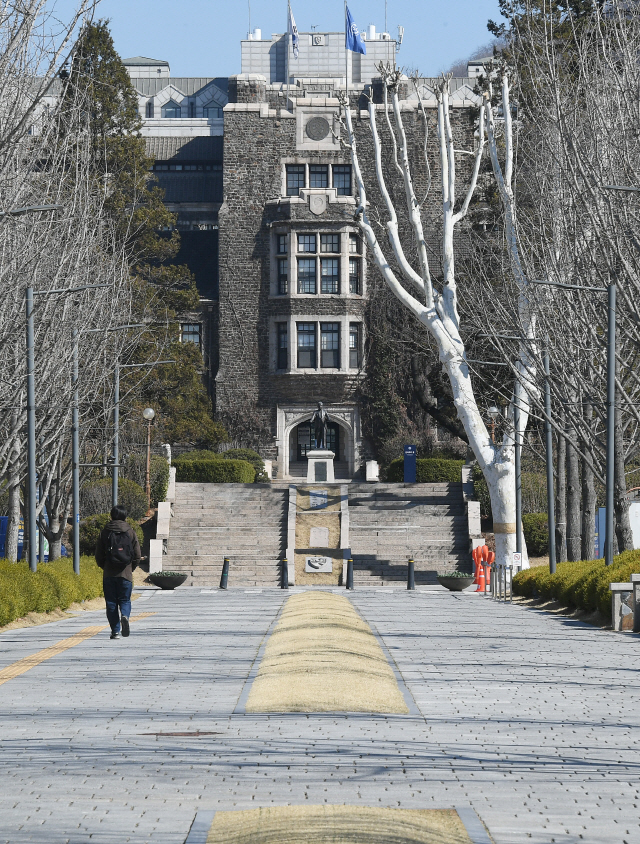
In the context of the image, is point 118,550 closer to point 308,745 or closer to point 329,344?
point 308,745

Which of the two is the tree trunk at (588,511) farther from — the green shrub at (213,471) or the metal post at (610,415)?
the green shrub at (213,471)

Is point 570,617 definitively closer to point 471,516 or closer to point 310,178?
point 471,516

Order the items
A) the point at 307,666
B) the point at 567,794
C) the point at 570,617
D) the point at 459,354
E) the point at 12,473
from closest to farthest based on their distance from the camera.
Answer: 1. the point at 567,794
2. the point at 307,666
3. the point at 570,617
4. the point at 12,473
5. the point at 459,354

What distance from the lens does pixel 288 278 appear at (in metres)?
56.6

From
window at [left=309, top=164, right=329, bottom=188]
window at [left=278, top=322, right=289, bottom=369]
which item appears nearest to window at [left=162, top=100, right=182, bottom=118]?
window at [left=309, top=164, right=329, bottom=188]

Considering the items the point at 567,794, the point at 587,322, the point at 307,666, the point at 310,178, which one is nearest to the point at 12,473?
the point at 587,322

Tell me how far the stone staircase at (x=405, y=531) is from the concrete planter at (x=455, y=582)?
287 centimetres

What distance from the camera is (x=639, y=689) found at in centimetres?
1002

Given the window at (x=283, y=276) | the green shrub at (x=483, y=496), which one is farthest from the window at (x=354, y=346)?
the green shrub at (x=483, y=496)

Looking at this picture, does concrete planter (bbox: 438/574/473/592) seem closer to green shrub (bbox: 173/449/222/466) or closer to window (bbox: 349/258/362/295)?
green shrub (bbox: 173/449/222/466)

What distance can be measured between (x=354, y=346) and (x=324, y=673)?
46595 millimetres

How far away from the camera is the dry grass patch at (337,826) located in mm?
4992

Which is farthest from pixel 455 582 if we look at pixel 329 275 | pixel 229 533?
pixel 329 275

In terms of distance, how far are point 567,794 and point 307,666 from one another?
16.3 ft
